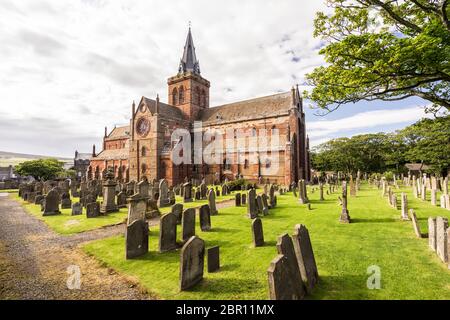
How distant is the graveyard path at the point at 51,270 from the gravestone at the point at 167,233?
57.9 inches

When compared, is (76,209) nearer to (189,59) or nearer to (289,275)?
(289,275)

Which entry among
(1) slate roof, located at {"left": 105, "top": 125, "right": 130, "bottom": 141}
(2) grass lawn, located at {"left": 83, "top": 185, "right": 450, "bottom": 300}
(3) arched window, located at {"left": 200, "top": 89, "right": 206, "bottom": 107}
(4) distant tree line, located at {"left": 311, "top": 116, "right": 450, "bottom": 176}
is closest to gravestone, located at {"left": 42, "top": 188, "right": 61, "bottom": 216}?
(2) grass lawn, located at {"left": 83, "top": 185, "right": 450, "bottom": 300}

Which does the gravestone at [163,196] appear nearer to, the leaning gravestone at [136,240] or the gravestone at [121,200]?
the gravestone at [121,200]

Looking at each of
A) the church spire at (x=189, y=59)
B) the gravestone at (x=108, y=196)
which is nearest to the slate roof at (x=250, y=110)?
the church spire at (x=189, y=59)

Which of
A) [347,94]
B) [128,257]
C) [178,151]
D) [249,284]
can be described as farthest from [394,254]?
[178,151]

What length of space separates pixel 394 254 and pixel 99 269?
7263mm

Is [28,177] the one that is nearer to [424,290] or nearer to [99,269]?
[99,269]

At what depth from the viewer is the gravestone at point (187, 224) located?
23.8 ft

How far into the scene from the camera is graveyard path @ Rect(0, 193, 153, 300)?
14.1 ft

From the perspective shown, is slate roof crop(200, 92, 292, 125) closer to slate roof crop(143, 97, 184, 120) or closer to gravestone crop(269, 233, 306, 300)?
slate roof crop(143, 97, 184, 120)

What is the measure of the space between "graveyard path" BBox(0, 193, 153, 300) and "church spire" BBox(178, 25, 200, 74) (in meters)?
40.4

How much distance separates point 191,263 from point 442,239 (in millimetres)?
5695

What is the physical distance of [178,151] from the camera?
34188 mm
